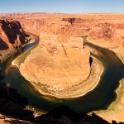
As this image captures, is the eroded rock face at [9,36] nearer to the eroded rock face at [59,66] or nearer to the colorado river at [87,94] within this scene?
the colorado river at [87,94]

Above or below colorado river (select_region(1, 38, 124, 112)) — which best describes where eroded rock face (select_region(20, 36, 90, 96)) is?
above

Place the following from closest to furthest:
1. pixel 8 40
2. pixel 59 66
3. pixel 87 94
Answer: pixel 87 94 < pixel 59 66 < pixel 8 40

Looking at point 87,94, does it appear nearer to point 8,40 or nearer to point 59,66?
point 59,66

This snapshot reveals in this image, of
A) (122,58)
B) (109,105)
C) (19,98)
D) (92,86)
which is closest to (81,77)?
(92,86)

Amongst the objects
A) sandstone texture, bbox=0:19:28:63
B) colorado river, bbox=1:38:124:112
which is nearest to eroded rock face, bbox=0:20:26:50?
sandstone texture, bbox=0:19:28:63

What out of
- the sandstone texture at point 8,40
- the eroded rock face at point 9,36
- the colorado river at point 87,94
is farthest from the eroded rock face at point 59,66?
the eroded rock face at point 9,36

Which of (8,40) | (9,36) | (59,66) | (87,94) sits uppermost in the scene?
(9,36)

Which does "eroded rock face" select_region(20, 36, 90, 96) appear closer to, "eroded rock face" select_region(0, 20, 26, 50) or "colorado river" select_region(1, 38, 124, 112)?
"colorado river" select_region(1, 38, 124, 112)

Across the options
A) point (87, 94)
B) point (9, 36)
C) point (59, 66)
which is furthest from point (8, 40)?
point (87, 94)

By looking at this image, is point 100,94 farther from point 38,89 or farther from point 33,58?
point 33,58
